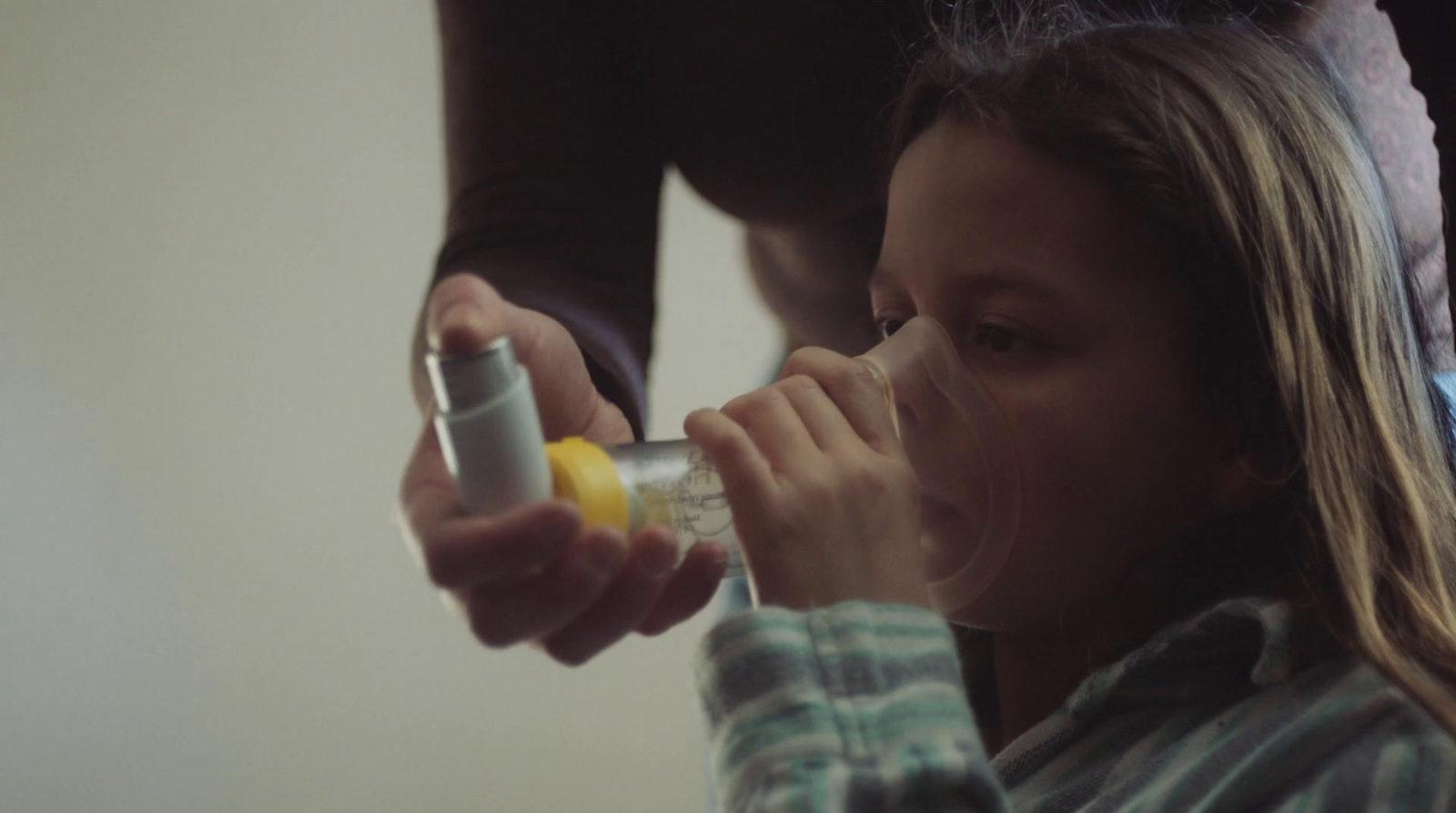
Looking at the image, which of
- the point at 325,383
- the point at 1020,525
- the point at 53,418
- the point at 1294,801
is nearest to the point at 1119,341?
the point at 1020,525

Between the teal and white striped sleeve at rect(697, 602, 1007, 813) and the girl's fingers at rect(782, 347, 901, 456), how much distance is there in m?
0.10

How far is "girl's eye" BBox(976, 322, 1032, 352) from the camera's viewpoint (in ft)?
2.58

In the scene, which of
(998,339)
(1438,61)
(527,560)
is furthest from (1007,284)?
(527,560)

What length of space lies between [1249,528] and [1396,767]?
0.23 metres

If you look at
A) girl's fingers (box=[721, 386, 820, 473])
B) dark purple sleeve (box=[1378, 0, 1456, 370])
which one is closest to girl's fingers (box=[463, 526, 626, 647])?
girl's fingers (box=[721, 386, 820, 473])

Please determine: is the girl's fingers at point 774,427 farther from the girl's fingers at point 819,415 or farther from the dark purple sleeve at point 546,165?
the dark purple sleeve at point 546,165

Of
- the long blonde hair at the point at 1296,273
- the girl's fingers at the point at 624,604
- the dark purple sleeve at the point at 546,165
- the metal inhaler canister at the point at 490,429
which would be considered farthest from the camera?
the dark purple sleeve at the point at 546,165

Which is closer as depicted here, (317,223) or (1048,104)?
(1048,104)

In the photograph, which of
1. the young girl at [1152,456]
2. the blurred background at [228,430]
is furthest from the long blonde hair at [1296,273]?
the blurred background at [228,430]

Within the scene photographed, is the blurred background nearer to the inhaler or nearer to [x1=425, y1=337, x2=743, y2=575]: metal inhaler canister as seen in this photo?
the inhaler

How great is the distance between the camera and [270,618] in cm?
161

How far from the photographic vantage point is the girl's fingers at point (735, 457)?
2.15 ft

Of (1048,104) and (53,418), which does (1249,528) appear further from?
(53,418)

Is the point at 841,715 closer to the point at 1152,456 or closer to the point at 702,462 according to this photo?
the point at 702,462
